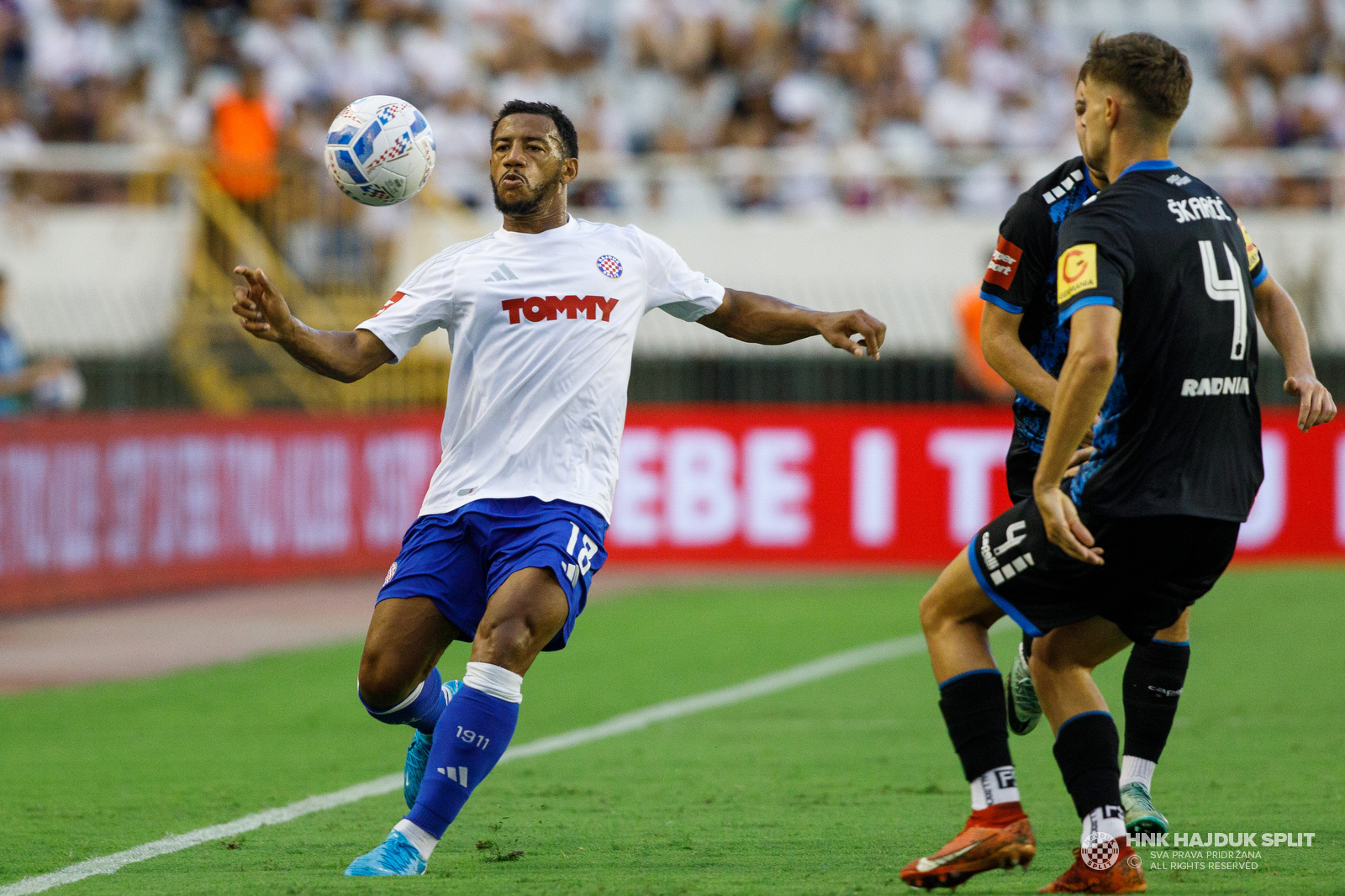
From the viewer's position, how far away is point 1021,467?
19.5ft

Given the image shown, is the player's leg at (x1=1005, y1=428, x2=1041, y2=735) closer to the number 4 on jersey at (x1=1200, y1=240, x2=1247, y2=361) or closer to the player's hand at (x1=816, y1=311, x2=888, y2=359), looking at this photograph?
the player's hand at (x1=816, y1=311, x2=888, y2=359)

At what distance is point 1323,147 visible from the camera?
64.9ft

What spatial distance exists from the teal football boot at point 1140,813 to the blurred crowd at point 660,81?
522 inches

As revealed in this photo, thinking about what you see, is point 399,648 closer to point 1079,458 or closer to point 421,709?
point 421,709

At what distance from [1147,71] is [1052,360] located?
1.25 meters

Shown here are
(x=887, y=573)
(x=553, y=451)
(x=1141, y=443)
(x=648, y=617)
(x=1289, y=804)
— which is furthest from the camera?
(x=887, y=573)

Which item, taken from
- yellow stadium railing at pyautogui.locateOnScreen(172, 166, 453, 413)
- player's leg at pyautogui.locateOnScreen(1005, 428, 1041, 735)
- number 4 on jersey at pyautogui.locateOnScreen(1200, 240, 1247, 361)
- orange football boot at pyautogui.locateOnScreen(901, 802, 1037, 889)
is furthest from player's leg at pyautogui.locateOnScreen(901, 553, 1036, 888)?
yellow stadium railing at pyautogui.locateOnScreen(172, 166, 453, 413)

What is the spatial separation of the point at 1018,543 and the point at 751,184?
1451cm

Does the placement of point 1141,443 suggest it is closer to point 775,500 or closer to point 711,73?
point 775,500

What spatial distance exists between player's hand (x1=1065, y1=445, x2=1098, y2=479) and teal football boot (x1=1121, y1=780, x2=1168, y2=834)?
1390mm

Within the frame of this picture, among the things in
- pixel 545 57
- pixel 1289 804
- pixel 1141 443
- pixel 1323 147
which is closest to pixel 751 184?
pixel 545 57

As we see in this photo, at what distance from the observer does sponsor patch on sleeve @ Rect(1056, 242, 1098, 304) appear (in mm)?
4594

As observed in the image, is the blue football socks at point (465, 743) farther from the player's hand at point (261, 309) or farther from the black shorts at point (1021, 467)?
the black shorts at point (1021, 467)

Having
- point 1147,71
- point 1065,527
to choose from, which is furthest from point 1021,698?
point 1147,71
